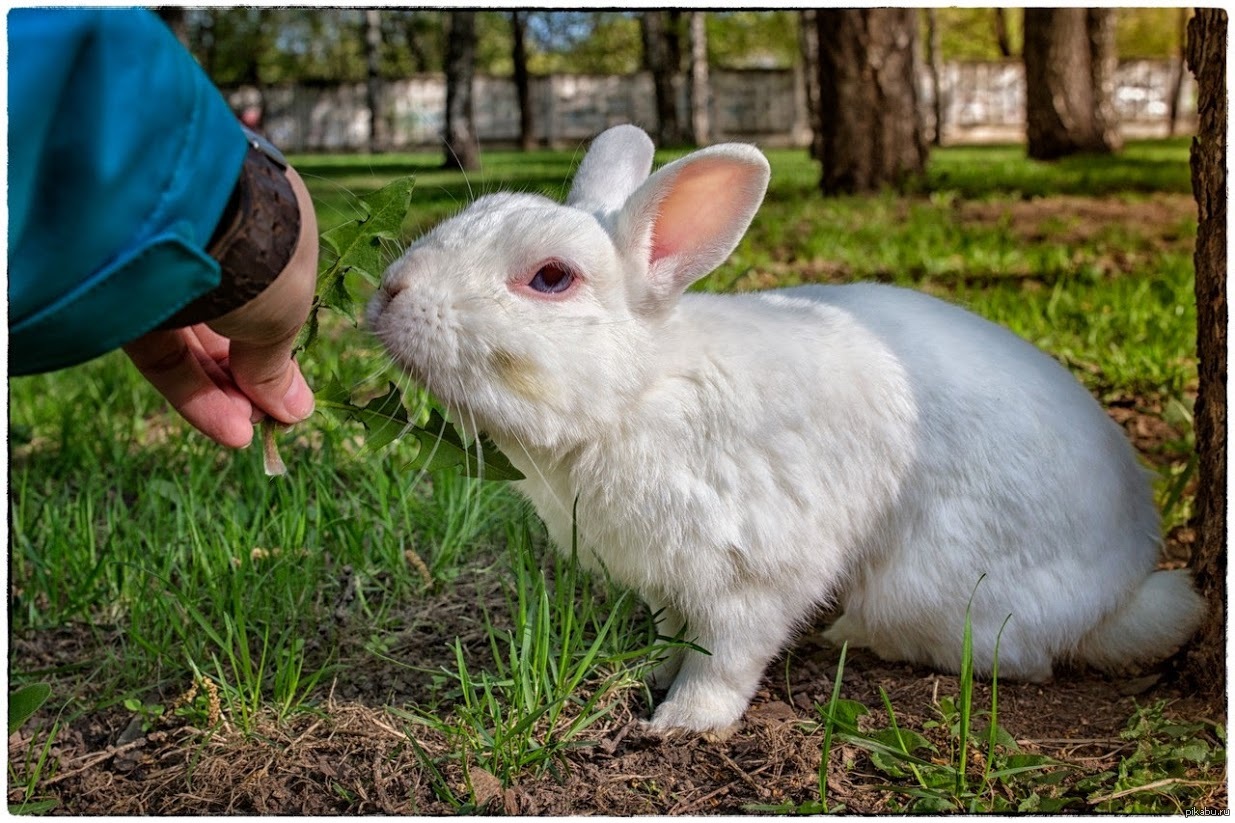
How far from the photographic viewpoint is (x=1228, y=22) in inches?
96.3

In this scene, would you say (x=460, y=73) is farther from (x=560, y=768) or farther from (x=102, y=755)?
(x=560, y=768)

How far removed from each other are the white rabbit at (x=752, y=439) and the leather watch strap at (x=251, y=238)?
47 centimetres

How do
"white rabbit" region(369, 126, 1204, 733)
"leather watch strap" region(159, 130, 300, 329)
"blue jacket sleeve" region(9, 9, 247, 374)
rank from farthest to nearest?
"white rabbit" region(369, 126, 1204, 733), "leather watch strap" region(159, 130, 300, 329), "blue jacket sleeve" region(9, 9, 247, 374)

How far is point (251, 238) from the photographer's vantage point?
66.0 inches

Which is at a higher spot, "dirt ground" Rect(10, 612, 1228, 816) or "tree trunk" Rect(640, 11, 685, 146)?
"tree trunk" Rect(640, 11, 685, 146)

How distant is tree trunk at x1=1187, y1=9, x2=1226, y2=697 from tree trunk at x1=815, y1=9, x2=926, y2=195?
5.94 meters

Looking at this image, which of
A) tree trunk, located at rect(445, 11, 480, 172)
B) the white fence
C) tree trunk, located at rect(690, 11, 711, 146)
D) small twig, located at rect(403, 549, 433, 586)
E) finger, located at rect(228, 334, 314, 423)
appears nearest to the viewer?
finger, located at rect(228, 334, 314, 423)

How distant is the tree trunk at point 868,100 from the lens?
835 centimetres

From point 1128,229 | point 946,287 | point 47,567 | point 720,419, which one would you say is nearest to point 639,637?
point 720,419

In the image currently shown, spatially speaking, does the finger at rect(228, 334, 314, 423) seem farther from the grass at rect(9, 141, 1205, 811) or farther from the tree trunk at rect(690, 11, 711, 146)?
the tree trunk at rect(690, 11, 711, 146)

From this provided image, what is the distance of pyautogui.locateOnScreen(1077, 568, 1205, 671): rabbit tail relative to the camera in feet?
8.66

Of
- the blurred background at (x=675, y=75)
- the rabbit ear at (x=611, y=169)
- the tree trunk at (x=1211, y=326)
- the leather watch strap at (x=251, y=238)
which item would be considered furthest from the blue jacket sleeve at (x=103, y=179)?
the blurred background at (x=675, y=75)

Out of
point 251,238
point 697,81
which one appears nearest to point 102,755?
point 251,238

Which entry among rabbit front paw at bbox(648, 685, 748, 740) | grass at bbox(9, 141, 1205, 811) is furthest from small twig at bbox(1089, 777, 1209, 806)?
rabbit front paw at bbox(648, 685, 748, 740)
